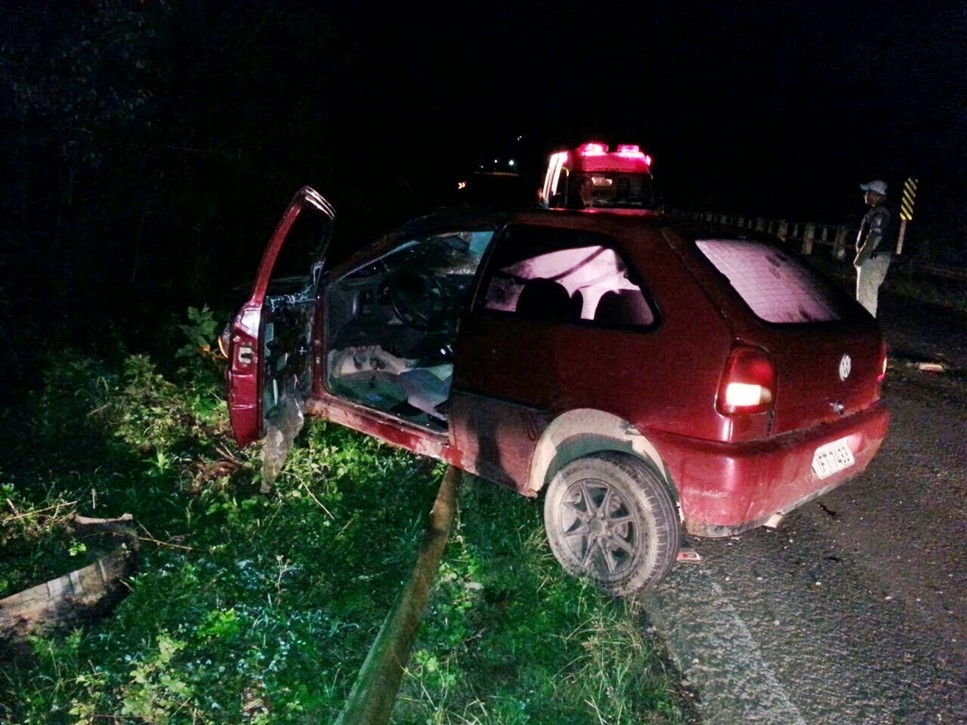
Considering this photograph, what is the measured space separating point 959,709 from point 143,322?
24.0ft

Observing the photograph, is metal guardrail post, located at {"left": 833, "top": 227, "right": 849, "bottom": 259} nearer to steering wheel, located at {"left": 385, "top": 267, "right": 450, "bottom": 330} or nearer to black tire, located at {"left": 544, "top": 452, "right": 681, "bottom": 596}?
steering wheel, located at {"left": 385, "top": 267, "right": 450, "bottom": 330}

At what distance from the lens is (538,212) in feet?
13.3

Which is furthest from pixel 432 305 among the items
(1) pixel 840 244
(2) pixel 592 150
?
(1) pixel 840 244

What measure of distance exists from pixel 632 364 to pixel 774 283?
0.84 meters

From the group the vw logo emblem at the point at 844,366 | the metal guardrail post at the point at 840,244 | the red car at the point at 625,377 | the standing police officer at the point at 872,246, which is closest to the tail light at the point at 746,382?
the red car at the point at 625,377

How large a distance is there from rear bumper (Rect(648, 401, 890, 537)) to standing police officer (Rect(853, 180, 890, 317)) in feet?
16.8

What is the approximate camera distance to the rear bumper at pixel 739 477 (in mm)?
3119

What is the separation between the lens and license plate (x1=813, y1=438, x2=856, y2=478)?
11.3 ft

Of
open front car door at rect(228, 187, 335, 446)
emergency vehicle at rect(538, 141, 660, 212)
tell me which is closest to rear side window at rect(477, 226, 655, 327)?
open front car door at rect(228, 187, 335, 446)

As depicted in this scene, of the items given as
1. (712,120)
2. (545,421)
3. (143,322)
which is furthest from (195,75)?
(712,120)

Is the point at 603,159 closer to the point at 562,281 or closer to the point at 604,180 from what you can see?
the point at 604,180

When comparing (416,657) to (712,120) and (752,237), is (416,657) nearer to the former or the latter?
(752,237)

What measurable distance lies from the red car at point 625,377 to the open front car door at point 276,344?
12 millimetres

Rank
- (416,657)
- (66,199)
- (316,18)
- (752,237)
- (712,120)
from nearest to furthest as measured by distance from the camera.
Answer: (416,657) < (752,237) < (66,199) < (316,18) < (712,120)
